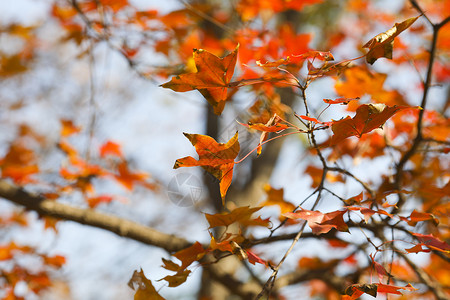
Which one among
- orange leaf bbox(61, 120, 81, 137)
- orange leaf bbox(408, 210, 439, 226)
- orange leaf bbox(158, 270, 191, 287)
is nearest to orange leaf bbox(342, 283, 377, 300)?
orange leaf bbox(408, 210, 439, 226)

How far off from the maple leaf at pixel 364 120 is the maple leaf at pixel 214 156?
19 centimetres

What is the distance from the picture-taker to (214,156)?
699 mm

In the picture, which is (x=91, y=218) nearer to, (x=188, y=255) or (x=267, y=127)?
(x=188, y=255)

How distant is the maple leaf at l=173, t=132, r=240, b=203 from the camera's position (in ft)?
2.21

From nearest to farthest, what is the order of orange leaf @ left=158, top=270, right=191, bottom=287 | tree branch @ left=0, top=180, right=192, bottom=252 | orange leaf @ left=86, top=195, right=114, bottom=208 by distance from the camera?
orange leaf @ left=158, top=270, right=191, bottom=287 → tree branch @ left=0, top=180, right=192, bottom=252 → orange leaf @ left=86, top=195, right=114, bottom=208

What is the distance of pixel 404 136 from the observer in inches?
59.5

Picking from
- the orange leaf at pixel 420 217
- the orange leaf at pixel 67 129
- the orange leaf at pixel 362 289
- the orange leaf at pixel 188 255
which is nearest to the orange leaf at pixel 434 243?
the orange leaf at pixel 420 217

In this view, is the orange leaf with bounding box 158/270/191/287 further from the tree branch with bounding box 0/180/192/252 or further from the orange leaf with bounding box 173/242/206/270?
the tree branch with bounding box 0/180/192/252

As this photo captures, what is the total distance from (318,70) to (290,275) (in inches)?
42.9

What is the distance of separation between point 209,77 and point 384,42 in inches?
12.3

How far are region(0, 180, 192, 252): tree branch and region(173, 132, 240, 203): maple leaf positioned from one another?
62cm

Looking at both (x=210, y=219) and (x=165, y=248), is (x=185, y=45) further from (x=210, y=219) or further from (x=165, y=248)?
(x=210, y=219)

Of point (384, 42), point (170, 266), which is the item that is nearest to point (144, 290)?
point (170, 266)

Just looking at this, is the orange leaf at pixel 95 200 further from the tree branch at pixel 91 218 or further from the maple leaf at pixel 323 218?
the maple leaf at pixel 323 218
